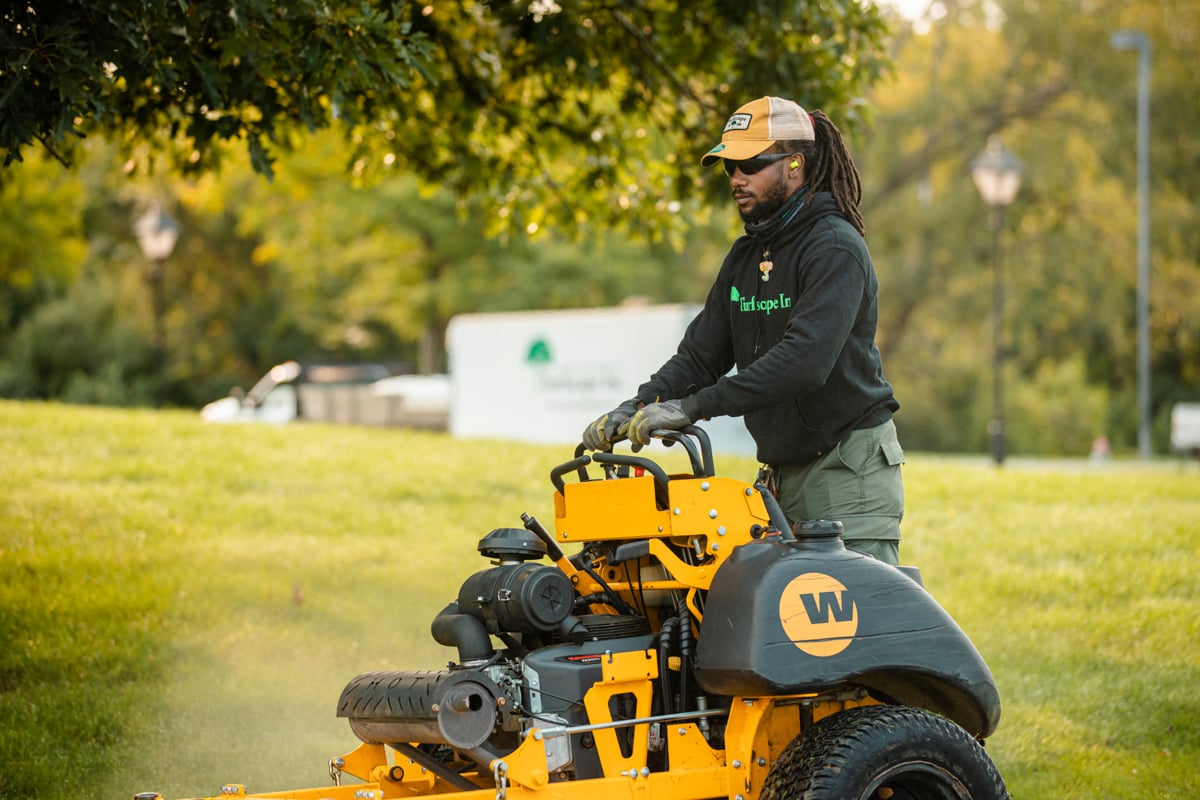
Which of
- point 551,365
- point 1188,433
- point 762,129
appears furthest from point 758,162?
point 1188,433

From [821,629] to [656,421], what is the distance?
2.60 feet

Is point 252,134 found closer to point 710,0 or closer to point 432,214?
point 710,0

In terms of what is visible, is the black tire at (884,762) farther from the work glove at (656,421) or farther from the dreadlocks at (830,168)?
the dreadlocks at (830,168)

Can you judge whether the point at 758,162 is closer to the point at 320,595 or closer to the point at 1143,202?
the point at 320,595

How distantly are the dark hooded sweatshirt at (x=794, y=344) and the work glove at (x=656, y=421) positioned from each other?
3cm

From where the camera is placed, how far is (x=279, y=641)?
840 centimetres

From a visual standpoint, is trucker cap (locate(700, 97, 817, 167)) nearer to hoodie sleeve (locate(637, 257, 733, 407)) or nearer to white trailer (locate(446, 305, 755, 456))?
hoodie sleeve (locate(637, 257, 733, 407))

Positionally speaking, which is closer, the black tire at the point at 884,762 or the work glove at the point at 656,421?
the black tire at the point at 884,762

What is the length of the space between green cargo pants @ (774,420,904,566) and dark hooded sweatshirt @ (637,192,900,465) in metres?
0.05

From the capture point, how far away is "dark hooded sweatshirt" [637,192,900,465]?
4.41m

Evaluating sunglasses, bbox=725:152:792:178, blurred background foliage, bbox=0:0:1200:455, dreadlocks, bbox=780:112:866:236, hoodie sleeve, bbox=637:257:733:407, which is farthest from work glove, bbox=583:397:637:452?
blurred background foliage, bbox=0:0:1200:455

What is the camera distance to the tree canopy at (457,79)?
6.12 meters

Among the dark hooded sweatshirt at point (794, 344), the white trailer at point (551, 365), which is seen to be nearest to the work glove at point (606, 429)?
the dark hooded sweatshirt at point (794, 344)

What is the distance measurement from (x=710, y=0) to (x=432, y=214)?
23141 mm
